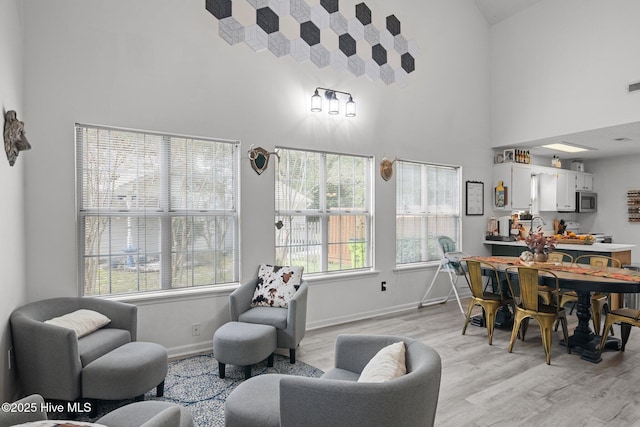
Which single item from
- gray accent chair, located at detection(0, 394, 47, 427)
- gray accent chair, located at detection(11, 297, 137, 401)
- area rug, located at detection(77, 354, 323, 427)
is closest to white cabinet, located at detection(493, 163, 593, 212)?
area rug, located at detection(77, 354, 323, 427)

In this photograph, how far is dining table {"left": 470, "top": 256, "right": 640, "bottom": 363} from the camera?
10.8 feet

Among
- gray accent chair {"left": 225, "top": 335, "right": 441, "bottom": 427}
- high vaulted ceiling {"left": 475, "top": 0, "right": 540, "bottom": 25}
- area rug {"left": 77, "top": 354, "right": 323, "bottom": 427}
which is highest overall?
high vaulted ceiling {"left": 475, "top": 0, "right": 540, "bottom": 25}

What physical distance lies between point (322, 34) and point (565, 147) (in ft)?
15.1

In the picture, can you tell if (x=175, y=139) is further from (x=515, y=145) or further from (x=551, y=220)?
(x=551, y=220)

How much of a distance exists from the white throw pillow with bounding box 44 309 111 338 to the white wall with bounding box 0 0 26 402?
30 cm

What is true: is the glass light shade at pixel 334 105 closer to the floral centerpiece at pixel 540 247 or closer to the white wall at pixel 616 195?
the floral centerpiece at pixel 540 247

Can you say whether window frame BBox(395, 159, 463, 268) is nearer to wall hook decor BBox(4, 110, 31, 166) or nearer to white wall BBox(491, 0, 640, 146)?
white wall BBox(491, 0, 640, 146)

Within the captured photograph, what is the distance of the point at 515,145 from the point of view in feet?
20.7

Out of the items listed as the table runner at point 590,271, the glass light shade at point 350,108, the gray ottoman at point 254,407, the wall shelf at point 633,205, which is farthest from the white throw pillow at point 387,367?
the wall shelf at point 633,205

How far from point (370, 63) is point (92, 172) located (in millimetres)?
3571

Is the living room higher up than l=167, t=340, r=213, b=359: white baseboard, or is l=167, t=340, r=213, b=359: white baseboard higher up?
the living room

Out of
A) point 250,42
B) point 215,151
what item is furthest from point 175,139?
point 250,42

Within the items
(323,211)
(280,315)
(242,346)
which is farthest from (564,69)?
(242,346)

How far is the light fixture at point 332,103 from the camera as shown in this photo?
4414 mm
